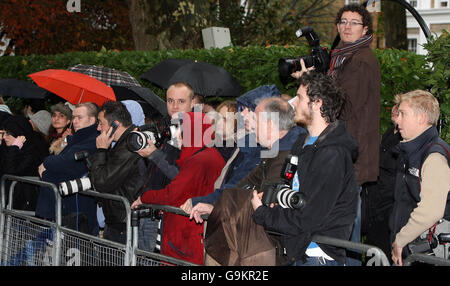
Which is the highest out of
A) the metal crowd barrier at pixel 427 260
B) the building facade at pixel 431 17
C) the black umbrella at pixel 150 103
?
the building facade at pixel 431 17

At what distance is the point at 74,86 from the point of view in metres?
8.17

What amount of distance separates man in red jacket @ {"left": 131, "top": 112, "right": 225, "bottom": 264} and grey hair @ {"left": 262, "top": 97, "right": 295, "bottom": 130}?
707mm

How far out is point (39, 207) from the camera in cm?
629

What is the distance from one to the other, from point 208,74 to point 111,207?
2386 mm

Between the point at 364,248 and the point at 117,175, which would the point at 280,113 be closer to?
the point at 364,248

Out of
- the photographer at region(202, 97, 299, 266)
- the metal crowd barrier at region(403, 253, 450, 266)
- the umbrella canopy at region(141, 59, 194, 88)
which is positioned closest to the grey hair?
the photographer at region(202, 97, 299, 266)

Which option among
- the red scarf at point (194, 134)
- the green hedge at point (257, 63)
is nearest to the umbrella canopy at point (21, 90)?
the green hedge at point (257, 63)

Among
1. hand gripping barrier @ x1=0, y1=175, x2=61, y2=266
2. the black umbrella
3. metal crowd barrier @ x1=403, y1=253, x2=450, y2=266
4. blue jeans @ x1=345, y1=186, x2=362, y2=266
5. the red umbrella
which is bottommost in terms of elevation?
hand gripping barrier @ x1=0, y1=175, x2=61, y2=266

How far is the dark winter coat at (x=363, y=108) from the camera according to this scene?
16.1 feet

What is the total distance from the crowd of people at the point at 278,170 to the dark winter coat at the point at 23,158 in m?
0.86

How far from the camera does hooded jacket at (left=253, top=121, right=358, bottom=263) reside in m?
3.65

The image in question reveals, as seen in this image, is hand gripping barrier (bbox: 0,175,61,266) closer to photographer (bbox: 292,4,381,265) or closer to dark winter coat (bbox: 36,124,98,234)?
dark winter coat (bbox: 36,124,98,234)

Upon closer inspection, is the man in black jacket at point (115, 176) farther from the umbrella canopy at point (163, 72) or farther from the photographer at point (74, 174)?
the umbrella canopy at point (163, 72)
